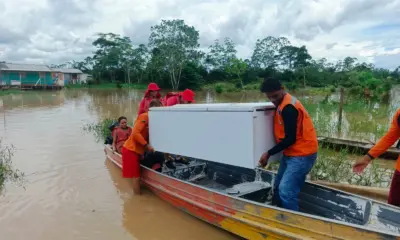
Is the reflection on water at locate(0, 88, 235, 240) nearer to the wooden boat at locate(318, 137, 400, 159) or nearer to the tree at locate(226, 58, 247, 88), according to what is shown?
the wooden boat at locate(318, 137, 400, 159)

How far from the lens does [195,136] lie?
14.6 ft

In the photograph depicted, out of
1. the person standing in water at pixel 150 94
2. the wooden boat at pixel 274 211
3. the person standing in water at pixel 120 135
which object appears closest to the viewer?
the wooden boat at pixel 274 211

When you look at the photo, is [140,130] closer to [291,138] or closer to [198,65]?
[291,138]

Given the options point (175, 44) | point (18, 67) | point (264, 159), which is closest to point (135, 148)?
point (264, 159)

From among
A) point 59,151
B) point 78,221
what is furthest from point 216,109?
point 59,151

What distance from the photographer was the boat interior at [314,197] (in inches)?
137

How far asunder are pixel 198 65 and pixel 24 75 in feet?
80.0

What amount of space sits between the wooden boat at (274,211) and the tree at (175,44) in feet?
104

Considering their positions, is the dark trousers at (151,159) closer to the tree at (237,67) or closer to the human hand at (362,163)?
the human hand at (362,163)

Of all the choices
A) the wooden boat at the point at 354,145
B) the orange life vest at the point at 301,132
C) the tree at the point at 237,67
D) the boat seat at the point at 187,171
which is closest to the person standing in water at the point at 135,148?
the boat seat at the point at 187,171

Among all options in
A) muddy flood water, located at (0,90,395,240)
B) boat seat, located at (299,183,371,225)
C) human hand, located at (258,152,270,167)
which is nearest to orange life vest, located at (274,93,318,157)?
human hand, located at (258,152,270,167)

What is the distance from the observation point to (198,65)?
43.7 m

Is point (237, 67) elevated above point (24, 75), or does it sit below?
above

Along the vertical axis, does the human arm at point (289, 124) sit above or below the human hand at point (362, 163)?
above
